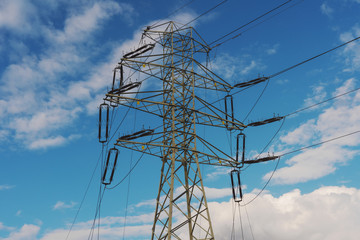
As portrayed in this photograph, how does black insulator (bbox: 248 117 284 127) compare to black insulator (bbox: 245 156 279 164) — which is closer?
black insulator (bbox: 245 156 279 164)

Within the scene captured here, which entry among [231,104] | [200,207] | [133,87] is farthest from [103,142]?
[231,104]

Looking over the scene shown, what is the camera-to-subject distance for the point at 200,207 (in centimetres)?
2525

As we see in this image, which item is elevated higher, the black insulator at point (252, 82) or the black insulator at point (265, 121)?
the black insulator at point (252, 82)

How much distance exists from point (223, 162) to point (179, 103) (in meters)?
5.68

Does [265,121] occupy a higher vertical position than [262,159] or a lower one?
higher

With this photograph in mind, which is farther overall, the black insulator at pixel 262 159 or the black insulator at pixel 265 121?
the black insulator at pixel 265 121

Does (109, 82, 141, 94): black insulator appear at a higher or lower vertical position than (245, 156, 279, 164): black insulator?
higher

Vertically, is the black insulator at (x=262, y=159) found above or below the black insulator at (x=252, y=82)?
below

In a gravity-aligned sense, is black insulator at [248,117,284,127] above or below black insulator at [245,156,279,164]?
above

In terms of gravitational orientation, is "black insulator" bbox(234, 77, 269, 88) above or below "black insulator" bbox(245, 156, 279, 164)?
above

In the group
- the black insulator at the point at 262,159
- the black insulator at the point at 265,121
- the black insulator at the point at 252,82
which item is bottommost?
the black insulator at the point at 262,159

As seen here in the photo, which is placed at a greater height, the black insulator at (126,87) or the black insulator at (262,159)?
the black insulator at (126,87)

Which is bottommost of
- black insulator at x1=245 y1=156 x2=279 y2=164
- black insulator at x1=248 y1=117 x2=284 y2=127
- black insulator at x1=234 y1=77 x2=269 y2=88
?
black insulator at x1=245 y1=156 x2=279 y2=164

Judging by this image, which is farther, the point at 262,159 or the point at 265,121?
the point at 265,121
